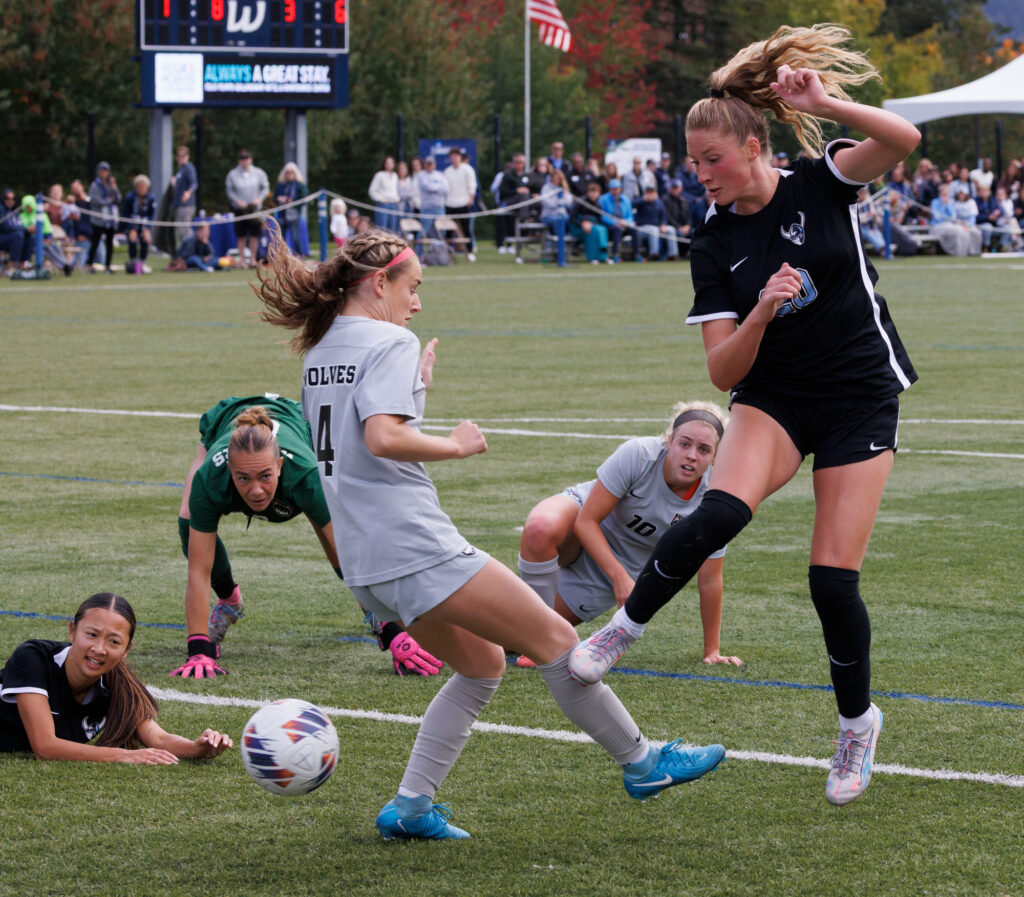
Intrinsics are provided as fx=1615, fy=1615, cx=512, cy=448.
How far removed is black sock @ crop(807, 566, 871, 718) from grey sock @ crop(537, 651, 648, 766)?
596 millimetres

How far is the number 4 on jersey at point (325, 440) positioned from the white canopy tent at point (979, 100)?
29.9 meters

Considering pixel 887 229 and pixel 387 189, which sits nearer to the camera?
pixel 387 189

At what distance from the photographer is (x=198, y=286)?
88.2 ft

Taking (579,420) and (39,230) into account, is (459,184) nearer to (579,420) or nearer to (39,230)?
(39,230)

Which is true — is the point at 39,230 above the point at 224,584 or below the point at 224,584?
above

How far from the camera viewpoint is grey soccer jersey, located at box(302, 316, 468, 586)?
4.03m

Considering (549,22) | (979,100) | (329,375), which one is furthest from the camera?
(549,22)

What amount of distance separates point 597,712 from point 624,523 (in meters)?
2.01

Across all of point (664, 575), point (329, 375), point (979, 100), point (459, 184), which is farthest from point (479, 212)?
point (329, 375)

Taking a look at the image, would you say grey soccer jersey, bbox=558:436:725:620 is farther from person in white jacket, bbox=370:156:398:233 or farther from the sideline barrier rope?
person in white jacket, bbox=370:156:398:233

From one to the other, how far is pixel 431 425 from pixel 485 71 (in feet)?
168

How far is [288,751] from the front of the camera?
427cm

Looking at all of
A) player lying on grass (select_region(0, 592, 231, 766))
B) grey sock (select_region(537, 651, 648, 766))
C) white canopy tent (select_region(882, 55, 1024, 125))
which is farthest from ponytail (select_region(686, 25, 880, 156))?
white canopy tent (select_region(882, 55, 1024, 125))

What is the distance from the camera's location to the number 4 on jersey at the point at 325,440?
164 inches
